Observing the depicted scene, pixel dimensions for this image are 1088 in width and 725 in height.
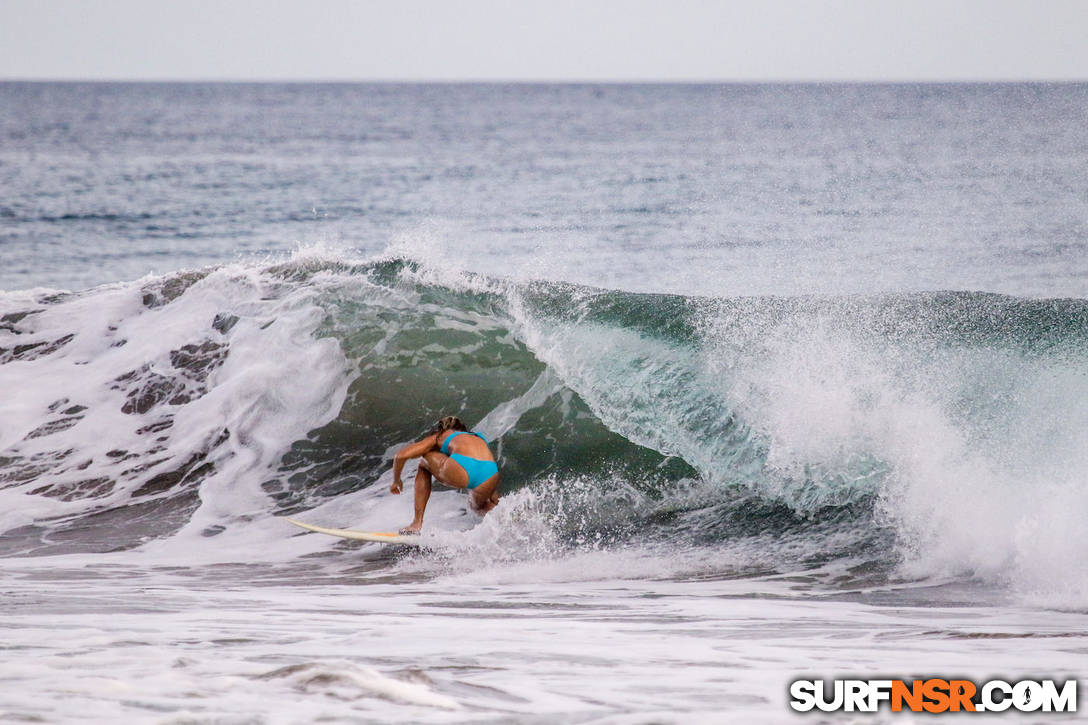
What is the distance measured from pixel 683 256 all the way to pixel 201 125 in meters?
57.0

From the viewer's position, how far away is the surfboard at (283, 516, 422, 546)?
831 centimetres

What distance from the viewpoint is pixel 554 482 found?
9477 millimetres

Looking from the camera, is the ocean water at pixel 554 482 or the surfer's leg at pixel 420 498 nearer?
the ocean water at pixel 554 482

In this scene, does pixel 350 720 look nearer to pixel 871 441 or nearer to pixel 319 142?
pixel 871 441

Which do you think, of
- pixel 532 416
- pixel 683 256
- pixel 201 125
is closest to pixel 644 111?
pixel 201 125

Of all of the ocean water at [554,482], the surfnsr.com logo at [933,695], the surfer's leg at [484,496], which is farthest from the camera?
the surfer's leg at [484,496]

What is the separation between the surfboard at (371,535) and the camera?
8312mm

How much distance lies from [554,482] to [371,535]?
5.77 feet

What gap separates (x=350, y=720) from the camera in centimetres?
431

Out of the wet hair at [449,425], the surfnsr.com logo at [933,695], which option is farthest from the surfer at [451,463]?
the surfnsr.com logo at [933,695]

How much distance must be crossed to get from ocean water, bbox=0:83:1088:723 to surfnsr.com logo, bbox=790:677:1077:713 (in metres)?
0.12

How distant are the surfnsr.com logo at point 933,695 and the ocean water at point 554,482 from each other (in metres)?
0.12

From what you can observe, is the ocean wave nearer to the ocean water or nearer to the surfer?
the ocean water

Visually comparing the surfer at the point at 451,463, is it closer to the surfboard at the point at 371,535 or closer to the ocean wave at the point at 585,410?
the surfboard at the point at 371,535
